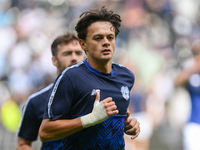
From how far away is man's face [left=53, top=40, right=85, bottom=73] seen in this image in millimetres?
4523

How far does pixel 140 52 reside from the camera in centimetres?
1026

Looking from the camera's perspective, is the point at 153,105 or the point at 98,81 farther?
the point at 153,105

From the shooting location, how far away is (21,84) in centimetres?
1105

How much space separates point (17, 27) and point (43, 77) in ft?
6.20

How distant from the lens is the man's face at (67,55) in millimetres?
4523

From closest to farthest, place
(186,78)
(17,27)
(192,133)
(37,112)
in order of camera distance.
→ 1. (37,112)
2. (192,133)
3. (186,78)
4. (17,27)

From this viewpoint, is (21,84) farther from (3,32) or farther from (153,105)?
(153,105)

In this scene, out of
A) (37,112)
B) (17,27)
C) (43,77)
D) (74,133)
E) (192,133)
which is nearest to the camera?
(74,133)

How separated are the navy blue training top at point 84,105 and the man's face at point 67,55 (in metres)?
1.25

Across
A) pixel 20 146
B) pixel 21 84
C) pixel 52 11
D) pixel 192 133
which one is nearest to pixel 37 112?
pixel 20 146

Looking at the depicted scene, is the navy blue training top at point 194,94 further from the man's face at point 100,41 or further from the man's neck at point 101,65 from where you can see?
the man's face at point 100,41

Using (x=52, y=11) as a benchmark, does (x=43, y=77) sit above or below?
below

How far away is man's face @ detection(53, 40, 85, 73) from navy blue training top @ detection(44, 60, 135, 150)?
4.08ft

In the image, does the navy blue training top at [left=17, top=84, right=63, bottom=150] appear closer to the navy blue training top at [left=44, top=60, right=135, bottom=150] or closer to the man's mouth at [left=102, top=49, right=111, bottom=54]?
the navy blue training top at [left=44, top=60, right=135, bottom=150]
